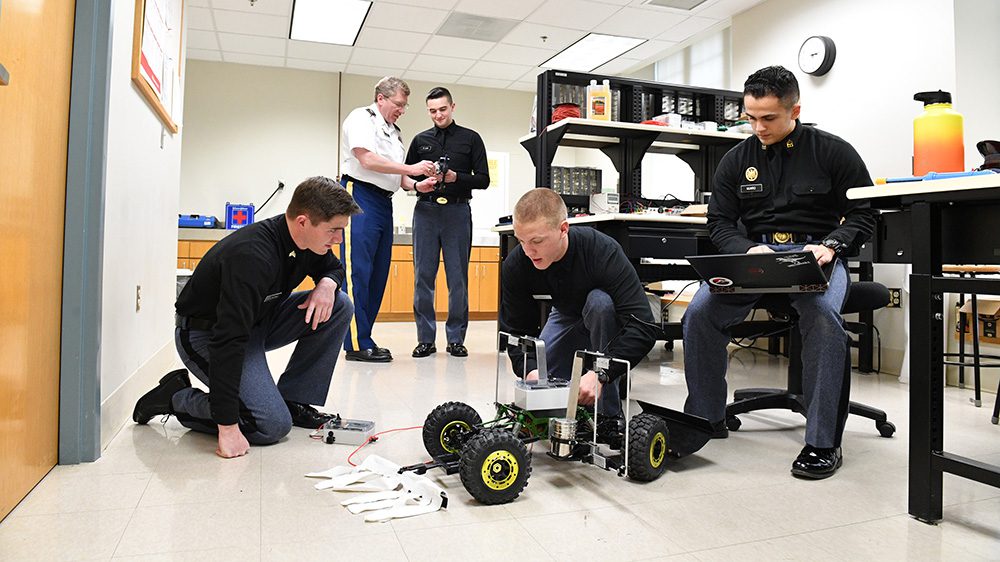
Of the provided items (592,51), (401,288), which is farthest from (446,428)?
(592,51)

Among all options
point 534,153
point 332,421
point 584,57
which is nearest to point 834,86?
point 534,153

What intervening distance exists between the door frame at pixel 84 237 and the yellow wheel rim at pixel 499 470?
1043mm

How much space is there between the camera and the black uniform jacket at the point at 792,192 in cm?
195

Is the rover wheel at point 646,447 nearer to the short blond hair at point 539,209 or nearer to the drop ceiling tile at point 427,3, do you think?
the short blond hair at point 539,209

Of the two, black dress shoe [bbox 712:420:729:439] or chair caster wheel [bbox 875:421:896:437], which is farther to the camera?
chair caster wheel [bbox 875:421:896:437]

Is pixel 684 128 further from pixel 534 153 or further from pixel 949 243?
pixel 949 243

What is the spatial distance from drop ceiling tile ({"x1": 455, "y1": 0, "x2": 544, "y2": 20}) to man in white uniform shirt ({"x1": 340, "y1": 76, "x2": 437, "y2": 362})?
5.82 ft

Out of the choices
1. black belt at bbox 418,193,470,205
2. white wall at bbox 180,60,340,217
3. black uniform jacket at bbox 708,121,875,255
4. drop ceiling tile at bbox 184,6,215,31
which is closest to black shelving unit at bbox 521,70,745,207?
black belt at bbox 418,193,470,205

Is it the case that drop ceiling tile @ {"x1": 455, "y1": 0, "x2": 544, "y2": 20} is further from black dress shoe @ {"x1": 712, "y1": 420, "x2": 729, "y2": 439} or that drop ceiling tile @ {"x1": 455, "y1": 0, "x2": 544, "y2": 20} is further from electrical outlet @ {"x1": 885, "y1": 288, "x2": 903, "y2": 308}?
black dress shoe @ {"x1": 712, "y1": 420, "x2": 729, "y2": 439}

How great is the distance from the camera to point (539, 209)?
177cm

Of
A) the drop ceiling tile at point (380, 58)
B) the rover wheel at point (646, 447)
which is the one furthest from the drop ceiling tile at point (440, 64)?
the rover wheel at point (646, 447)

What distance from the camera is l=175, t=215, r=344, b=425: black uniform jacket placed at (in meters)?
1.71

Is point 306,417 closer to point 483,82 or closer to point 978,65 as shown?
point 978,65

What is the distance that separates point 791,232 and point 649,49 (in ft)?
15.3
